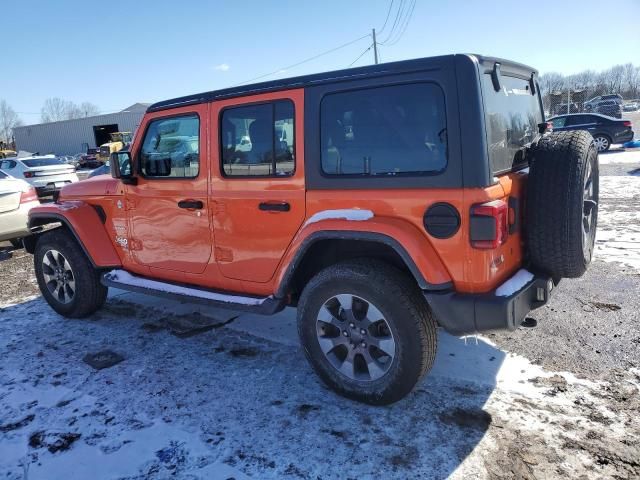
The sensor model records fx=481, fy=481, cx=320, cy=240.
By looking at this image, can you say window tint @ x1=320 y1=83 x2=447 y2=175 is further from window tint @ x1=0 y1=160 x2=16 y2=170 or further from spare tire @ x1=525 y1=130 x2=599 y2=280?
window tint @ x1=0 y1=160 x2=16 y2=170

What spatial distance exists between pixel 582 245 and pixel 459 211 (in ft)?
2.66

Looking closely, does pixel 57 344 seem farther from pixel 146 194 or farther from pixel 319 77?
pixel 319 77

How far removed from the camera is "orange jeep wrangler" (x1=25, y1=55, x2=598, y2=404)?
2584 millimetres

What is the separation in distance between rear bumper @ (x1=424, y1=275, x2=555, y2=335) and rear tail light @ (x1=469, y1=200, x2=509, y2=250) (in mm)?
291

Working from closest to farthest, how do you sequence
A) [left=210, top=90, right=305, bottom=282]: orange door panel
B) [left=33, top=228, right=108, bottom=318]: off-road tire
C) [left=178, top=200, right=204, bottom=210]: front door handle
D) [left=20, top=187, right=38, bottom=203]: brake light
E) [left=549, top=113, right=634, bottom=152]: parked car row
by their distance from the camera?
[left=210, top=90, right=305, bottom=282]: orange door panel → [left=178, top=200, right=204, bottom=210]: front door handle → [left=33, top=228, right=108, bottom=318]: off-road tire → [left=20, top=187, right=38, bottom=203]: brake light → [left=549, top=113, right=634, bottom=152]: parked car row

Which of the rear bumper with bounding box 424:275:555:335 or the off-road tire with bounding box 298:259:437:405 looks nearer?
the rear bumper with bounding box 424:275:555:335

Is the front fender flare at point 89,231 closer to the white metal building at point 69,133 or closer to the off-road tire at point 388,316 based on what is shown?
the off-road tire at point 388,316

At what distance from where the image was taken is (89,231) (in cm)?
445

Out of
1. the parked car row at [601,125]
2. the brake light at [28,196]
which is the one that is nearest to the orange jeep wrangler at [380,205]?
the brake light at [28,196]

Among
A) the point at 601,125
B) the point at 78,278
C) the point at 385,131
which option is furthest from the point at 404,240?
the point at 601,125

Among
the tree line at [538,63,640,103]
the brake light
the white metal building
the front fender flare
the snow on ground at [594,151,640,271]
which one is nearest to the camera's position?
the front fender flare

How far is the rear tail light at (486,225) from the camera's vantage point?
2465 mm

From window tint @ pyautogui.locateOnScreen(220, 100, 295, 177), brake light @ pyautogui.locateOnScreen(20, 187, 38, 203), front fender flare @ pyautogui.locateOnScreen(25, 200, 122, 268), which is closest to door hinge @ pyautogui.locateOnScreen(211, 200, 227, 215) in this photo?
window tint @ pyautogui.locateOnScreen(220, 100, 295, 177)

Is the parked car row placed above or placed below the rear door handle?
above
